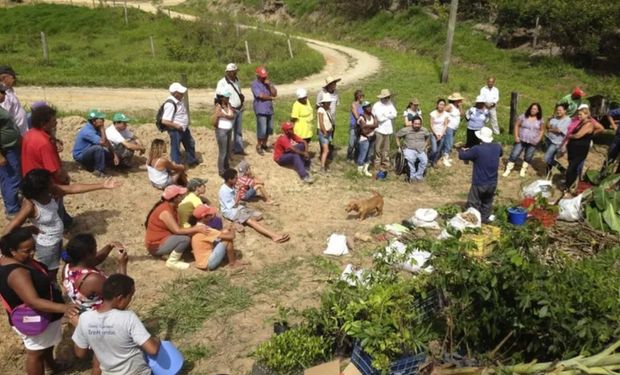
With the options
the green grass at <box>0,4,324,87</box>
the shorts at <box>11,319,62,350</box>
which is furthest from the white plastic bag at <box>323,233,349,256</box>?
the green grass at <box>0,4,324,87</box>

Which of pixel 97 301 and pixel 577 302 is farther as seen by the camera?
pixel 97 301

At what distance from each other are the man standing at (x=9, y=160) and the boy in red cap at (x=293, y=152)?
14.9 feet

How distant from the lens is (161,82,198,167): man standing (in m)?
8.41

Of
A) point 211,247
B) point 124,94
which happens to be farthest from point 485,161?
point 124,94

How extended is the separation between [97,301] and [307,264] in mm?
3005

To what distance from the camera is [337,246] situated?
23.2 ft

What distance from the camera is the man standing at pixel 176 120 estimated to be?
8406 millimetres

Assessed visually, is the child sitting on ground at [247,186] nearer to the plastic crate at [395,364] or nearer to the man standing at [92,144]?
the man standing at [92,144]

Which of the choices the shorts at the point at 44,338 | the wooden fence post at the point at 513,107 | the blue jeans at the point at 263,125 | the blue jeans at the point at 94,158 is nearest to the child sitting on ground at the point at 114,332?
the shorts at the point at 44,338

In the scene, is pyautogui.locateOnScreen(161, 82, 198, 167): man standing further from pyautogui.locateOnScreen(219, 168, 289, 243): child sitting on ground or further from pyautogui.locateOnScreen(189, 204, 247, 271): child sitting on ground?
pyautogui.locateOnScreen(189, 204, 247, 271): child sitting on ground

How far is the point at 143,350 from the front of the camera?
157 inches

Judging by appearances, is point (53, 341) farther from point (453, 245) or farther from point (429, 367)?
point (453, 245)

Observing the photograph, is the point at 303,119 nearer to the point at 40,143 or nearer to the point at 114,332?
the point at 40,143

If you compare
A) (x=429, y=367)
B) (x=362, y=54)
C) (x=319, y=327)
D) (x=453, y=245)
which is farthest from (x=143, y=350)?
(x=362, y=54)
